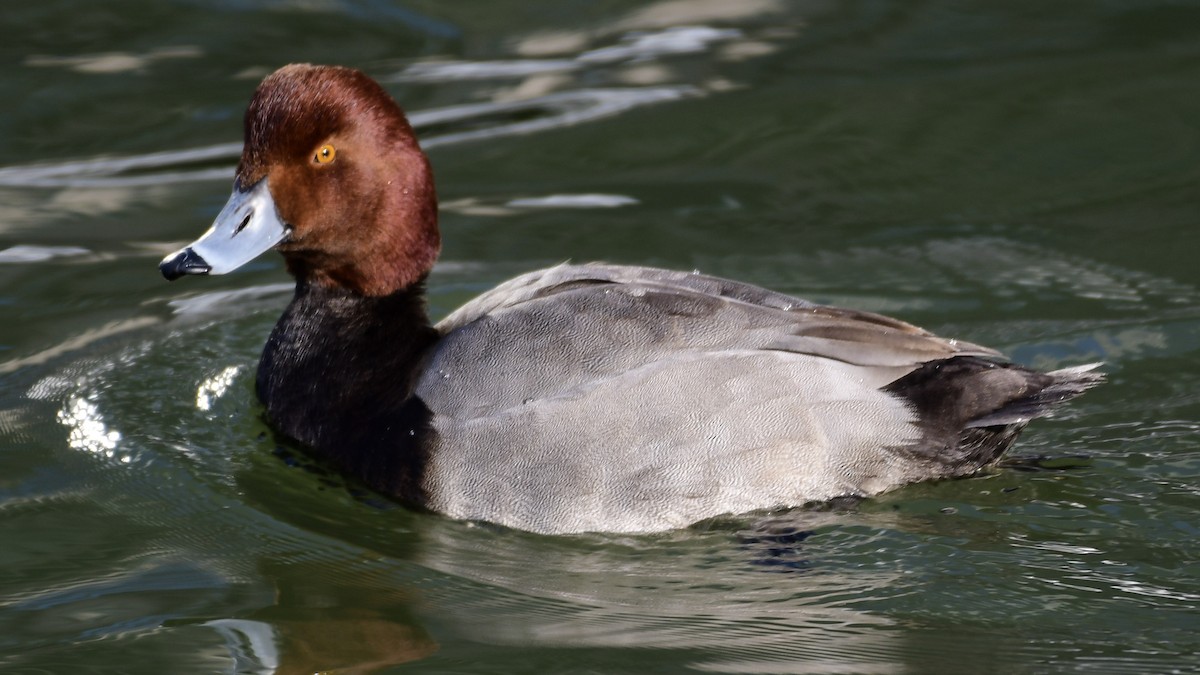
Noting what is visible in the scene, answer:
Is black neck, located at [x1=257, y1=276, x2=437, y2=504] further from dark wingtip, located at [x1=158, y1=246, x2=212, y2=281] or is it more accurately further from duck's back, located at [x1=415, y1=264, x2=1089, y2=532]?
dark wingtip, located at [x1=158, y1=246, x2=212, y2=281]

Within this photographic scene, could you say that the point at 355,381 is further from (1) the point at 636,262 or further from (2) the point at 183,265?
(1) the point at 636,262

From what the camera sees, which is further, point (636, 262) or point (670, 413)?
point (636, 262)

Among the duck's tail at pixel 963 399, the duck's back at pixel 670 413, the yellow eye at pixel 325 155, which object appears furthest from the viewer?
the yellow eye at pixel 325 155

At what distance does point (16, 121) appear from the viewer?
8.34m

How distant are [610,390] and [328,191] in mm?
1210

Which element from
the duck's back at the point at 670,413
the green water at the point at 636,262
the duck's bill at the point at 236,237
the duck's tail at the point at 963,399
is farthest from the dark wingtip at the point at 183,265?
the duck's tail at the point at 963,399

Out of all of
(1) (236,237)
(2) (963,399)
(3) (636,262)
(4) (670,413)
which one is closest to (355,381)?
(1) (236,237)

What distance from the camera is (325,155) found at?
199 inches

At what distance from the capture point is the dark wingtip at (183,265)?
4.93 meters

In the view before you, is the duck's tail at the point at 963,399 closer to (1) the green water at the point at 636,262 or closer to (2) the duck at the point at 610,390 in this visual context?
(2) the duck at the point at 610,390

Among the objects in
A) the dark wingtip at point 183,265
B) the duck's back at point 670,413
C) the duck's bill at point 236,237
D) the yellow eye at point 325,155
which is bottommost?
the duck's back at point 670,413

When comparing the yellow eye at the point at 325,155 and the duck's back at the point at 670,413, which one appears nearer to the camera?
the duck's back at the point at 670,413

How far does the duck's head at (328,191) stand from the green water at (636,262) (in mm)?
700

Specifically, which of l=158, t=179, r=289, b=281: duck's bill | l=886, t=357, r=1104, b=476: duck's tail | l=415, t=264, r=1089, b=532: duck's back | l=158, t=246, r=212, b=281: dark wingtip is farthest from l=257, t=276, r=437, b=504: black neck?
l=886, t=357, r=1104, b=476: duck's tail
